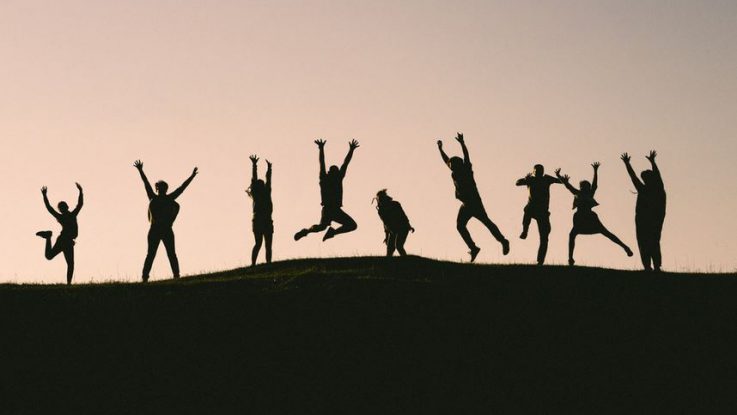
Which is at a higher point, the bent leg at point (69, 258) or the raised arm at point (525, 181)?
the raised arm at point (525, 181)

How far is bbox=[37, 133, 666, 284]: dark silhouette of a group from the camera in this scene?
1219 inches

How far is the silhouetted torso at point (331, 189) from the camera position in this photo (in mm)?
31516

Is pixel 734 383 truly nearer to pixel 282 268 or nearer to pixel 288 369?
pixel 288 369

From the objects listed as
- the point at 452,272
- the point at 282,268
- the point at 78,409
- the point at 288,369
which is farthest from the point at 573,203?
the point at 78,409

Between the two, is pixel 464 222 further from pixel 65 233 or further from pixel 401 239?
pixel 65 233

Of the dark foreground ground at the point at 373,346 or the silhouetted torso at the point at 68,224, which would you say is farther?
the silhouetted torso at the point at 68,224

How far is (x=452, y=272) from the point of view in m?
28.1

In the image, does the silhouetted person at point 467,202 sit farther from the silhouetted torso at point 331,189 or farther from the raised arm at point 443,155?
the silhouetted torso at point 331,189

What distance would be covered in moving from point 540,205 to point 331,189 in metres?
5.60

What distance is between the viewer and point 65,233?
108ft

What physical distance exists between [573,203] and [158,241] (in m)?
11.3

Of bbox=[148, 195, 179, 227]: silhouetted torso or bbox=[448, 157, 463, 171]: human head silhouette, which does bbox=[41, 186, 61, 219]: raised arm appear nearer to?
bbox=[148, 195, 179, 227]: silhouetted torso

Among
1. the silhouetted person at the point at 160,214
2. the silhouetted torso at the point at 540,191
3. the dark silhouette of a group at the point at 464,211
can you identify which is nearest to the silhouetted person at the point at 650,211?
the dark silhouette of a group at the point at 464,211

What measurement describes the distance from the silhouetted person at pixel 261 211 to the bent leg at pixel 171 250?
209 centimetres
